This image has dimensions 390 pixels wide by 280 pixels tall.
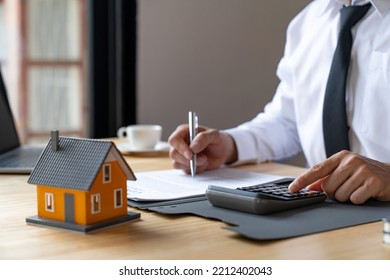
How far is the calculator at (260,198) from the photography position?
0.97m

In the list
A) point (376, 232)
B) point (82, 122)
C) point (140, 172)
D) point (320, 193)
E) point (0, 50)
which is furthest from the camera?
point (82, 122)

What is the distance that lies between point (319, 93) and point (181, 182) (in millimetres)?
563

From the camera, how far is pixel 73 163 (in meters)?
0.90

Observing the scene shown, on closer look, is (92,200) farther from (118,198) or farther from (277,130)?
(277,130)

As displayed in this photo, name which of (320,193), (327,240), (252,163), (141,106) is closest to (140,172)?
(252,163)

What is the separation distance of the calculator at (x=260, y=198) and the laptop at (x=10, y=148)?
55 centimetres

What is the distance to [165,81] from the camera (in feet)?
7.38

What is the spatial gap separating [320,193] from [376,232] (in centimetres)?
18

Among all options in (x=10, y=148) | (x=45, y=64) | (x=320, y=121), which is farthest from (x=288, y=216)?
(x=45, y=64)

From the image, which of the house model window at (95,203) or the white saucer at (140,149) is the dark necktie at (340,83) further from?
the house model window at (95,203)

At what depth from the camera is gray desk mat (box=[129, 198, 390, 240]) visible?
34.7 inches

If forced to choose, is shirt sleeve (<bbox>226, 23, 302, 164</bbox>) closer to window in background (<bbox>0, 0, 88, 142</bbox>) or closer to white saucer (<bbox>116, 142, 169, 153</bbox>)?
white saucer (<bbox>116, 142, 169, 153</bbox>)

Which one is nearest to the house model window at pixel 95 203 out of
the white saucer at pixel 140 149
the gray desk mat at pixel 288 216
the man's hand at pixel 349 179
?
Answer: the gray desk mat at pixel 288 216

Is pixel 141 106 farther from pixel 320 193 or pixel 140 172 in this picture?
pixel 320 193
